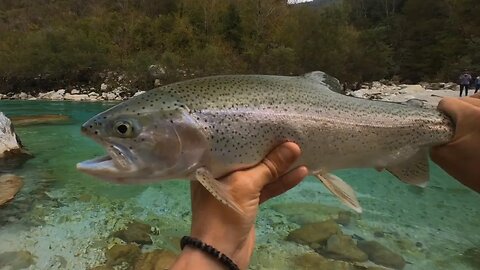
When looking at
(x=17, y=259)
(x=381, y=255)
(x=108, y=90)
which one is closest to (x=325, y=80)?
(x=381, y=255)

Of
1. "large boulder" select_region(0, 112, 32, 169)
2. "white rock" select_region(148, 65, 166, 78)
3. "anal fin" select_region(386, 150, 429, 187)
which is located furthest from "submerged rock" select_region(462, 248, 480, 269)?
"white rock" select_region(148, 65, 166, 78)

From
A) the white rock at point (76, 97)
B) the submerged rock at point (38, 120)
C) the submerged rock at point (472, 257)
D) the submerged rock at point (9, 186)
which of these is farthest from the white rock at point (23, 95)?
the submerged rock at point (472, 257)

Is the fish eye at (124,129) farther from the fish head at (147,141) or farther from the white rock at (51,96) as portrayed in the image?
the white rock at (51,96)

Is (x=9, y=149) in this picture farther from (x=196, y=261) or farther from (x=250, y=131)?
(x=196, y=261)

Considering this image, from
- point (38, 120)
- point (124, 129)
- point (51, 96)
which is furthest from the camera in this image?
point (51, 96)

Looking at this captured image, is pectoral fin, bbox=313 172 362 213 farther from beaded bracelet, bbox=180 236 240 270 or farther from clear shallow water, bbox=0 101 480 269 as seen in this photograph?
clear shallow water, bbox=0 101 480 269
